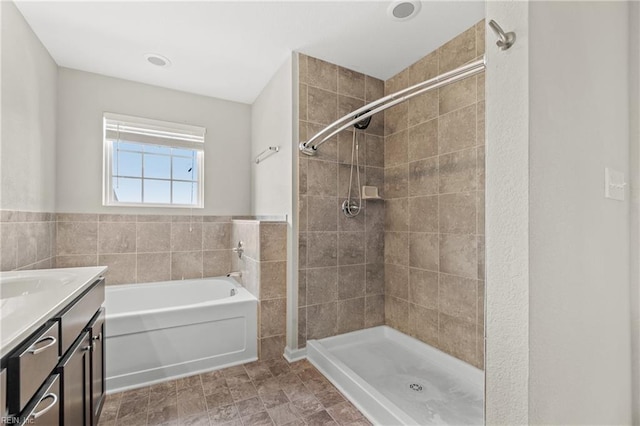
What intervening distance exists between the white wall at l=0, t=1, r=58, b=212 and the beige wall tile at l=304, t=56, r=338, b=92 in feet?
6.30

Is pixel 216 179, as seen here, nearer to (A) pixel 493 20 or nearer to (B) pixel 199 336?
(B) pixel 199 336

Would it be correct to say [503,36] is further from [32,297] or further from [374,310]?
[374,310]

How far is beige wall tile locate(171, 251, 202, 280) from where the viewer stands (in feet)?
9.98

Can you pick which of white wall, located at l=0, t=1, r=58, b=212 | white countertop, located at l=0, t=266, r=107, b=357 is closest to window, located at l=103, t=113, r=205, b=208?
white wall, located at l=0, t=1, r=58, b=212

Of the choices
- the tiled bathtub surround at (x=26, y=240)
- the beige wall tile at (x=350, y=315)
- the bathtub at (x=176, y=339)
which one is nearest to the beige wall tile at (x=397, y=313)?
the beige wall tile at (x=350, y=315)

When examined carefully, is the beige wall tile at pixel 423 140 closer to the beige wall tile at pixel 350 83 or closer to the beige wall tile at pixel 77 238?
the beige wall tile at pixel 350 83

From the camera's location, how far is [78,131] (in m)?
2.71

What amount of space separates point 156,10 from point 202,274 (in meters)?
2.36

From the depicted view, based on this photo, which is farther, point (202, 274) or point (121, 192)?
point (202, 274)

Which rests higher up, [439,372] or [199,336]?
[199,336]

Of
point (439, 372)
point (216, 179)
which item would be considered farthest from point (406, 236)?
point (216, 179)

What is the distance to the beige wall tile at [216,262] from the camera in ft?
10.5

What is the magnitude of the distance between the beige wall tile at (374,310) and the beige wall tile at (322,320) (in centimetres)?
33

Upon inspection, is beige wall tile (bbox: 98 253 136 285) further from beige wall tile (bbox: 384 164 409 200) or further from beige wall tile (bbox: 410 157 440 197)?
beige wall tile (bbox: 410 157 440 197)
